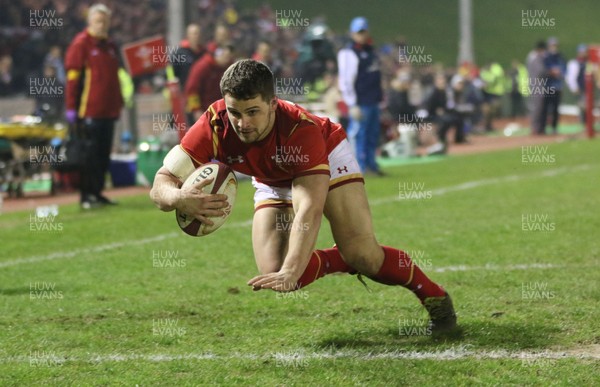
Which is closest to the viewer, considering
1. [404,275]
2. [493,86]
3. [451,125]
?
[404,275]

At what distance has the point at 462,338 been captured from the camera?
6.25 m

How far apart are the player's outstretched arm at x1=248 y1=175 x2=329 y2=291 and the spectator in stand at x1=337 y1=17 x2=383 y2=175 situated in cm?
1119

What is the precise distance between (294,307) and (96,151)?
7308mm

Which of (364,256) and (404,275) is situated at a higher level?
(364,256)

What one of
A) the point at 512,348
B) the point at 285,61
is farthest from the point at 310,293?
the point at 285,61

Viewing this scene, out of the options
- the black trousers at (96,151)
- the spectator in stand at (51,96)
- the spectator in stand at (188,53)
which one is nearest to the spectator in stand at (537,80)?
the spectator in stand at (188,53)

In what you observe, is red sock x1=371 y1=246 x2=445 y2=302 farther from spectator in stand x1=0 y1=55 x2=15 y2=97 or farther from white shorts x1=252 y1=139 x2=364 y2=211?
spectator in stand x1=0 y1=55 x2=15 y2=97

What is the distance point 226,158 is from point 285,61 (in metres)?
24.2

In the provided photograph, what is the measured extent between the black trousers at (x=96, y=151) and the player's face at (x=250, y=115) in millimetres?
8273

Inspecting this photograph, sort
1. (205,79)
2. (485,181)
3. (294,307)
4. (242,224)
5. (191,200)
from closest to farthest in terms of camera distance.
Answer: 1. (191,200)
2. (294,307)
3. (242,224)
4. (485,181)
5. (205,79)

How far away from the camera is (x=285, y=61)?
98.9 feet

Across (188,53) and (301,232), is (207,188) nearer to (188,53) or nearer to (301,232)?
(301,232)

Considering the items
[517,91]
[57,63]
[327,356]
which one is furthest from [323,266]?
[517,91]

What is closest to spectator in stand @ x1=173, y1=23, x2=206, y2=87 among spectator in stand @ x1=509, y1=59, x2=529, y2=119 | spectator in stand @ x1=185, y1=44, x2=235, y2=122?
spectator in stand @ x1=185, y1=44, x2=235, y2=122
